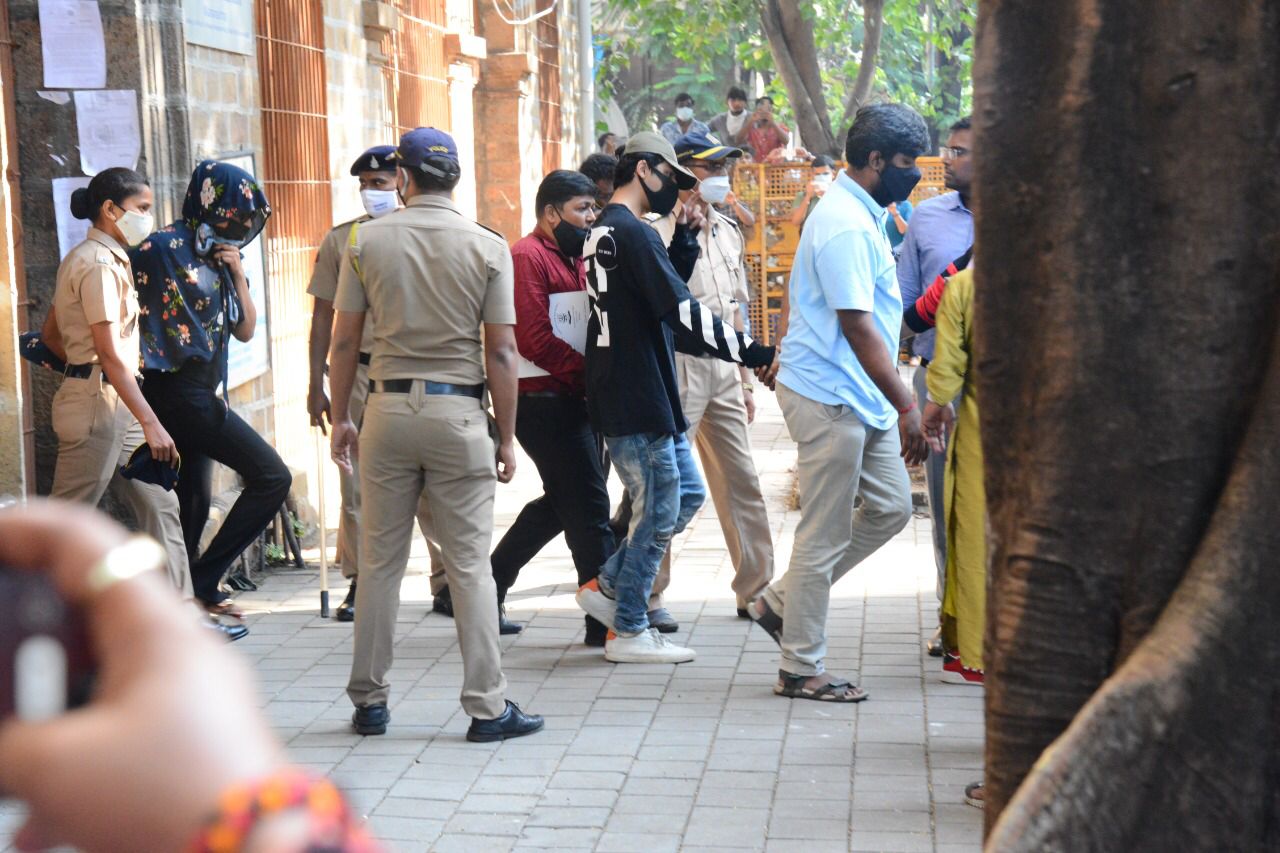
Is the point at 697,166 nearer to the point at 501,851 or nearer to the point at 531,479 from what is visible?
the point at 501,851

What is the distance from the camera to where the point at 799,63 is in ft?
70.0

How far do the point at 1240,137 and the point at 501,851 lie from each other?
301 centimetres

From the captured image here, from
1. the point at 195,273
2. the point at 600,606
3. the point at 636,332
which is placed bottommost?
the point at 600,606

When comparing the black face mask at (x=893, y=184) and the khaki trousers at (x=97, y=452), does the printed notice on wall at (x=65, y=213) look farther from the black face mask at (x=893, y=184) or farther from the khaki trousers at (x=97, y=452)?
the black face mask at (x=893, y=184)

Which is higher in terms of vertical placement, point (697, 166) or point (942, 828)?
point (697, 166)

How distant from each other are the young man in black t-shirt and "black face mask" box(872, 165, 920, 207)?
73cm

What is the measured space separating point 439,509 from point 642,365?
1171 mm

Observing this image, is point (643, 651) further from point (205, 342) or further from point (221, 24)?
point (221, 24)

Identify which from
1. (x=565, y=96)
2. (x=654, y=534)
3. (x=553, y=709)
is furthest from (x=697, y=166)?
(x=565, y=96)

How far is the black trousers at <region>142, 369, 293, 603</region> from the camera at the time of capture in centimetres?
725

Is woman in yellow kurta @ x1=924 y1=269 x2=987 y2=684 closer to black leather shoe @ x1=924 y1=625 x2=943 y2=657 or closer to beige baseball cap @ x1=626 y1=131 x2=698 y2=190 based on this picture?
black leather shoe @ x1=924 y1=625 x2=943 y2=657

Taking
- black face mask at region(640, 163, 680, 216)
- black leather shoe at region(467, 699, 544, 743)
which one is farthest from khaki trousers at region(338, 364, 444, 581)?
black leather shoe at region(467, 699, 544, 743)

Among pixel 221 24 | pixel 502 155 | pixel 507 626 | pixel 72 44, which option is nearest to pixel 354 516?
pixel 507 626

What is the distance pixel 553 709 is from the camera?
6391 mm
